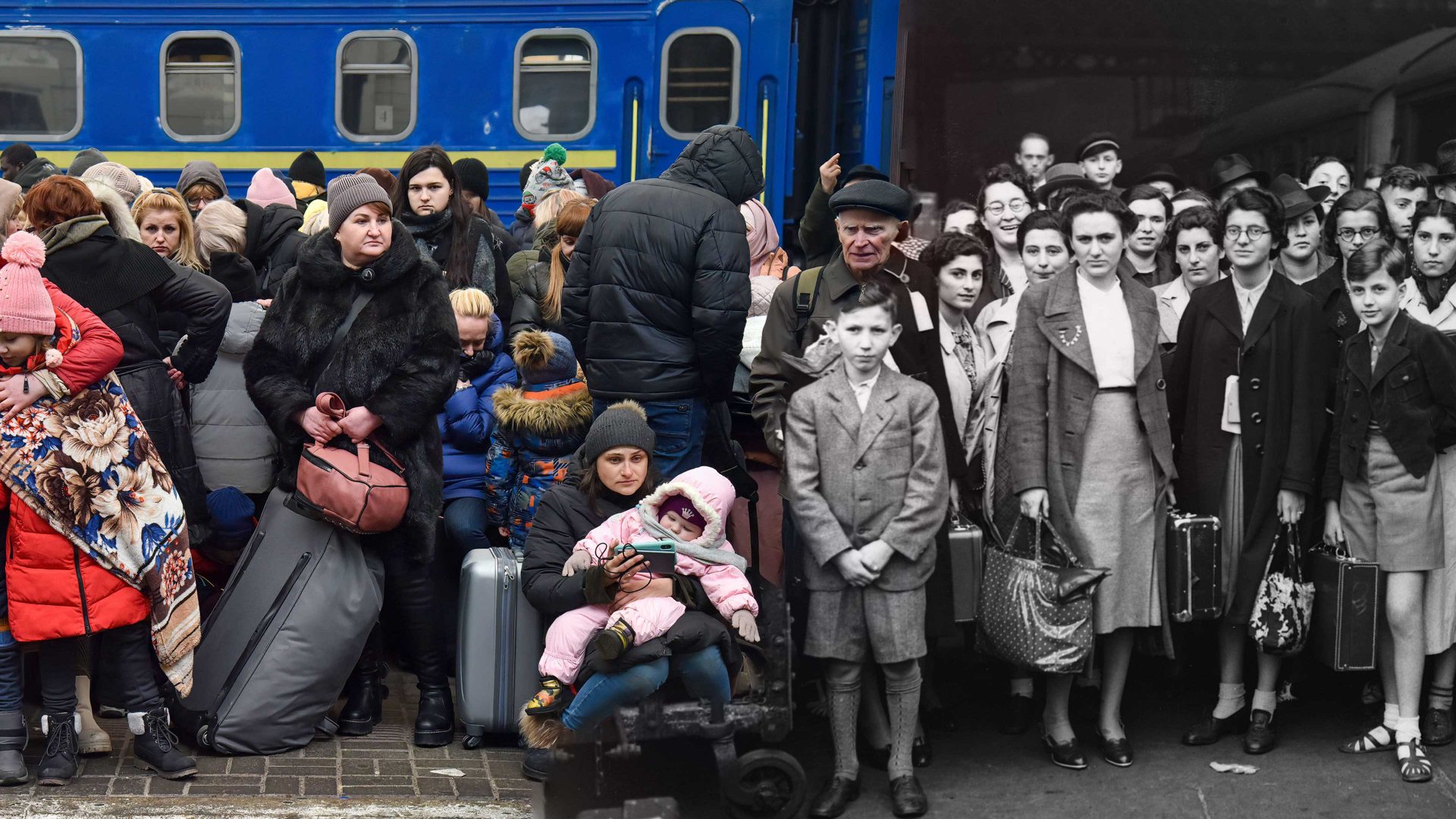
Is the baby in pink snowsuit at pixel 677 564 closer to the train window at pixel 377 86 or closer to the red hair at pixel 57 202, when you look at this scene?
the red hair at pixel 57 202

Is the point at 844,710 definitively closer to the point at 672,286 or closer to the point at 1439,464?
the point at 672,286

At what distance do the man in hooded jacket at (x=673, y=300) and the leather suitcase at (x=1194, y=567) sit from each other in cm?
182

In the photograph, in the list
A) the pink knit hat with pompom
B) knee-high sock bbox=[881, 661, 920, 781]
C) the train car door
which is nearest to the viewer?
the pink knit hat with pompom

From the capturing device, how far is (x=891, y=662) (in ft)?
17.8

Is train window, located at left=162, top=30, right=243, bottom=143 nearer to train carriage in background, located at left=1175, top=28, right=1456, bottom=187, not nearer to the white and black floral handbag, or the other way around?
train carriage in background, located at left=1175, top=28, right=1456, bottom=187

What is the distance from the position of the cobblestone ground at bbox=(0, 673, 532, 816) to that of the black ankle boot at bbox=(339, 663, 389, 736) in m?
0.05

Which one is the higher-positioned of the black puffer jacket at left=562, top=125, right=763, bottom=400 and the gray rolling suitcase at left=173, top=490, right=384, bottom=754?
the black puffer jacket at left=562, top=125, right=763, bottom=400

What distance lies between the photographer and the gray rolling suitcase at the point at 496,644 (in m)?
6.02

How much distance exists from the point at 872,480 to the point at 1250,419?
59.8 inches

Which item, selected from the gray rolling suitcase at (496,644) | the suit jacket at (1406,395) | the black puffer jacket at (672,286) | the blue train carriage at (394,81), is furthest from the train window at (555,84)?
the suit jacket at (1406,395)

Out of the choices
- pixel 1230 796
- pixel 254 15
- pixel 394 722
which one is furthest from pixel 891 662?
pixel 254 15

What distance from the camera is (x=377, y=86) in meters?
12.2

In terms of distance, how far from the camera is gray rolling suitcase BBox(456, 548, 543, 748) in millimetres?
6020

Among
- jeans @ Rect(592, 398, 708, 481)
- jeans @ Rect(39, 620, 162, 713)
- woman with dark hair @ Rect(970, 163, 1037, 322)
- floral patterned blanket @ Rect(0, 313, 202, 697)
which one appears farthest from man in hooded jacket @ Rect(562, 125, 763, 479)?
jeans @ Rect(39, 620, 162, 713)
